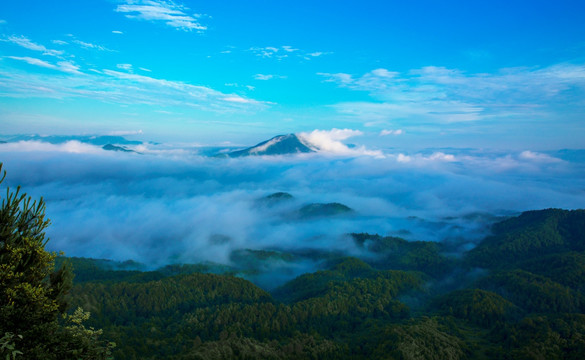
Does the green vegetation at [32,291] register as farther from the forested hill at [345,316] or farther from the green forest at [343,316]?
the forested hill at [345,316]

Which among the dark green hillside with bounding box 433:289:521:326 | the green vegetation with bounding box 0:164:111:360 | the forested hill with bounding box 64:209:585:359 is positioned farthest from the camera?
the dark green hillside with bounding box 433:289:521:326

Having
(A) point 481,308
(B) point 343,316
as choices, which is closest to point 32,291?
(B) point 343,316

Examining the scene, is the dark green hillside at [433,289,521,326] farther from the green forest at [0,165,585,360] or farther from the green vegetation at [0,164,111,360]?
the green vegetation at [0,164,111,360]

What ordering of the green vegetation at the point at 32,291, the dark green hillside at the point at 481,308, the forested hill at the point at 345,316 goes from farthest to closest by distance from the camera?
the dark green hillside at the point at 481,308 < the forested hill at the point at 345,316 < the green vegetation at the point at 32,291

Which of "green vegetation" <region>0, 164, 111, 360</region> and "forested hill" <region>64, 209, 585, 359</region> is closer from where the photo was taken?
"green vegetation" <region>0, 164, 111, 360</region>

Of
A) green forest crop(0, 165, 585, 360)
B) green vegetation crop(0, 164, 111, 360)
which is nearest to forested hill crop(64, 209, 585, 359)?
green forest crop(0, 165, 585, 360)

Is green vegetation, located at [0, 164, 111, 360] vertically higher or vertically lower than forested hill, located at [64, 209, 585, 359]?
higher

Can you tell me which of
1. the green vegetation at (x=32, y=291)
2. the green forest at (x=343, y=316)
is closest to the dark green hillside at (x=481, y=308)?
the green forest at (x=343, y=316)

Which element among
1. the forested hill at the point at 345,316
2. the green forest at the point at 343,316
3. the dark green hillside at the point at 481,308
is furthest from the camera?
Result: the dark green hillside at the point at 481,308

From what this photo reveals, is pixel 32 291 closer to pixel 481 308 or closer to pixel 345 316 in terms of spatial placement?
pixel 345 316
